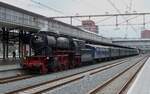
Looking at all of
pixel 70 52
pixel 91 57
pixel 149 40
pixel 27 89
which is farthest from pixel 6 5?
pixel 149 40

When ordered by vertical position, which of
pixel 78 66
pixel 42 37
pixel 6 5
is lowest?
pixel 78 66

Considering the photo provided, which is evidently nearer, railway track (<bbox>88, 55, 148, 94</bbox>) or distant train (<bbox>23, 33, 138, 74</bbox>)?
railway track (<bbox>88, 55, 148, 94</bbox>)

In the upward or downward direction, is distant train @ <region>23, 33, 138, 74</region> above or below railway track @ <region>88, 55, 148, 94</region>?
above

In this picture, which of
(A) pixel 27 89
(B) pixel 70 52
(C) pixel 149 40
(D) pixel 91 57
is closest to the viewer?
(A) pixel 27 89

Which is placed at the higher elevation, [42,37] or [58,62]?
[42,37]

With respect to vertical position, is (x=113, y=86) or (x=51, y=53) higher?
(x=51, y=53)

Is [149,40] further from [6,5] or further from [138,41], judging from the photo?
[6,5]

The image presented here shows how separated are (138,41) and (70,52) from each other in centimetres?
9550

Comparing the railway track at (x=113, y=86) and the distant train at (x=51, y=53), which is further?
the distant train at (x=51, y=53)

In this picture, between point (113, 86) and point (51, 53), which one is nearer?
point (113, 86)

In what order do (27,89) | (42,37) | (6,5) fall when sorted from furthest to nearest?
(6,5) → (42,37) → (27,89)

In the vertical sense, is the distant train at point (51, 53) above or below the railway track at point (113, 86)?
above

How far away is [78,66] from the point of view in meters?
37.0

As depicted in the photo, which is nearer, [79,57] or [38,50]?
[38,50]
